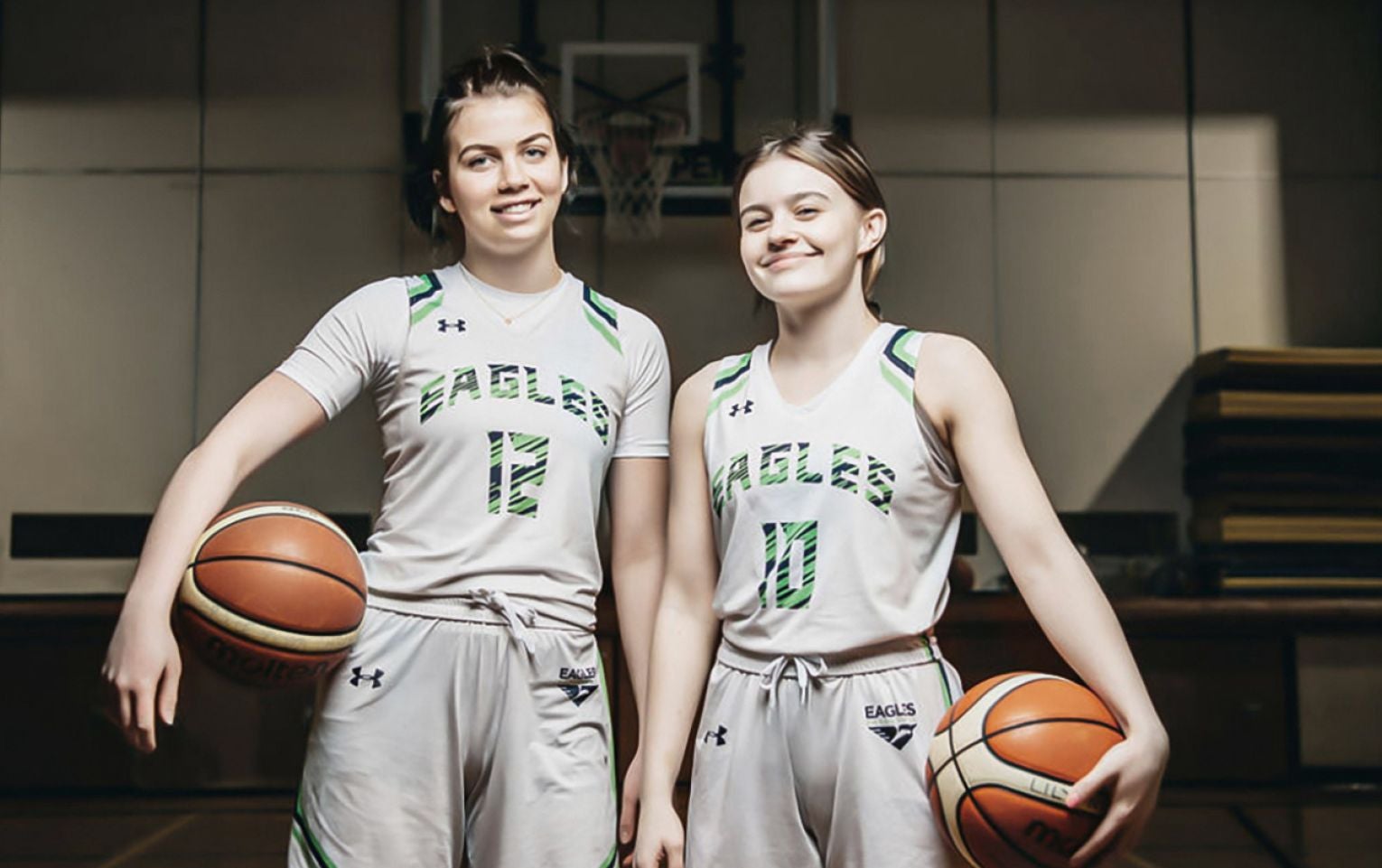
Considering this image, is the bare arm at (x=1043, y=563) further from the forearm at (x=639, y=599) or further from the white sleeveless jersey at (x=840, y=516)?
the forearm at (x=639, y=599)

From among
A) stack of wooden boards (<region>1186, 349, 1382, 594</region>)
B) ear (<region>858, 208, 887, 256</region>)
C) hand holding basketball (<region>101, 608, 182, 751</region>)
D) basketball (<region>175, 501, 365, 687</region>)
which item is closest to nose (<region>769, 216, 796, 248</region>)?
ear (<region>858, 208, 887, 256</region>)

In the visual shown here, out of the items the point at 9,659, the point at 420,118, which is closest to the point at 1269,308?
the point at 420,118

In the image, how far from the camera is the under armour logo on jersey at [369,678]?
174 centimetres

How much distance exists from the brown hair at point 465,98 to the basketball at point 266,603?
624 mm

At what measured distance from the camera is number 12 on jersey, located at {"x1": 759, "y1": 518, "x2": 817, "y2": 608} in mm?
1690

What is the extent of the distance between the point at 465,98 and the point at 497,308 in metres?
0.35

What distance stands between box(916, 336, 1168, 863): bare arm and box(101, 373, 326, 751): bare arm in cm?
94

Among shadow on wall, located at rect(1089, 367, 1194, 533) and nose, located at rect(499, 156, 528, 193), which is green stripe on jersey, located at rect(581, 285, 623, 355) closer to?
nose, located at rect(499, 156, 528, 193)

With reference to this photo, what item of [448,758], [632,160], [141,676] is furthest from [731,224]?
[141,676]

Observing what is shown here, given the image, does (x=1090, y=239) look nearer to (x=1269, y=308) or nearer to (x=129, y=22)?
(x=1269, y=308)

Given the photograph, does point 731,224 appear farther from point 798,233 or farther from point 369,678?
point 369,678

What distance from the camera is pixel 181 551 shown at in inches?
64.6

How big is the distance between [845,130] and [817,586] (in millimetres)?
3405

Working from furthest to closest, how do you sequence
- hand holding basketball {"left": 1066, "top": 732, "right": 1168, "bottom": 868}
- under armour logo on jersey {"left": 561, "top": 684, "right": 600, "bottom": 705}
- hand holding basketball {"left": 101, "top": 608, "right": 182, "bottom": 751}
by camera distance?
under armour logo on jersey {"left": 561, "top": 684, "right": 600, "bottom": 705}
hand holding basketball {"left": 101, "top": 608, "right": 182, "bottom": 751}
hand holding basketball {"left": 1066, "top": 732, "right": 1168, "bottom": 868}
